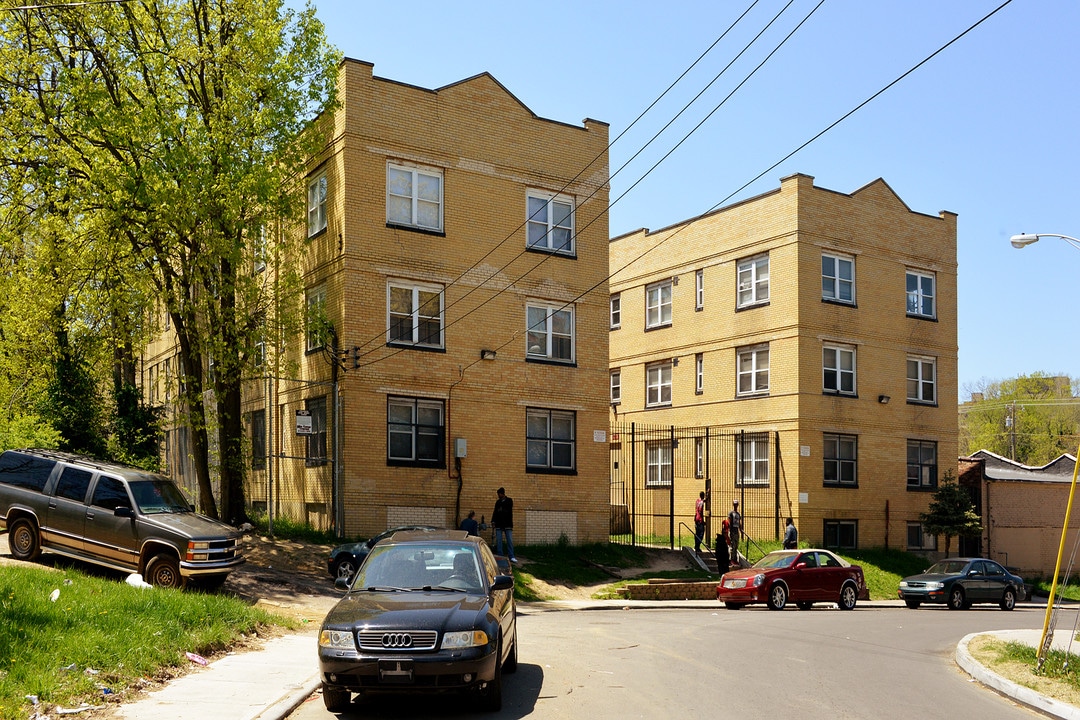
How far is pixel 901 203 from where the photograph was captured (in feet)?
132

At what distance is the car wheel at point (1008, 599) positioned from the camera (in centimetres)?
3049

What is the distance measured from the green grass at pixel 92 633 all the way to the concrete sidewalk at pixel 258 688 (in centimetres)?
38

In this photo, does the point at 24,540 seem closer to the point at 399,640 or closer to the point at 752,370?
the point at 399,640

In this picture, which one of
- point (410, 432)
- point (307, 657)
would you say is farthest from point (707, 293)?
point (307, 657)

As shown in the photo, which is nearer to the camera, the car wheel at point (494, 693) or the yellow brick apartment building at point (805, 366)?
the car wheel at point (494, 693)

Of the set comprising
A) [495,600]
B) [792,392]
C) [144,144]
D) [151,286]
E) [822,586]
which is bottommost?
[822,586]

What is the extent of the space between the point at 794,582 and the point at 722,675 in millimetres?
13594

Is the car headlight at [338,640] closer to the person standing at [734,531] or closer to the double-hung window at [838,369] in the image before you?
the person standing at [734,531]

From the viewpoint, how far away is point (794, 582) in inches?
1009

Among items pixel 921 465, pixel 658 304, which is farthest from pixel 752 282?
pixel 921 465

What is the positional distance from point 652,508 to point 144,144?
2461 centimetres

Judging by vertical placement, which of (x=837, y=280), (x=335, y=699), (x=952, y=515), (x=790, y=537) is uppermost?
(x=837, y=280)

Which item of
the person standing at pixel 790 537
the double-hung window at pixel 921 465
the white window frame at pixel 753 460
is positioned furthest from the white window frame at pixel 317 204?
the double-hung window at pixel 921 465

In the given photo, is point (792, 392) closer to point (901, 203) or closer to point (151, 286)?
point (901, 203)
